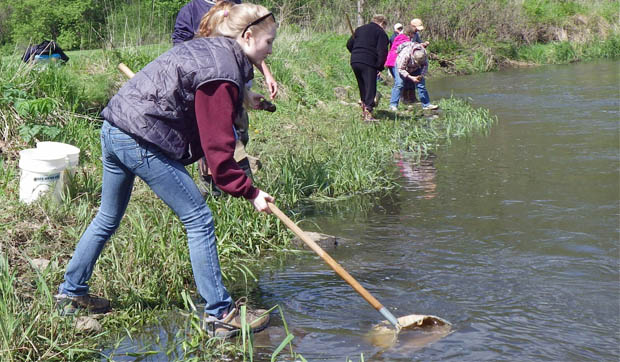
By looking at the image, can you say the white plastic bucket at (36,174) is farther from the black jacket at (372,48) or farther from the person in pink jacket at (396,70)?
the person in pink jacket at (396,70)

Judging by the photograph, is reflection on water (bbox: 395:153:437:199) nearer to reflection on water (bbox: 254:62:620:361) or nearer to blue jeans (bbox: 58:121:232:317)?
reflection on water (bbox: 254:62:620:361)

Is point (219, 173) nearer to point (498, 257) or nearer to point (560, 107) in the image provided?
point (498, 257)

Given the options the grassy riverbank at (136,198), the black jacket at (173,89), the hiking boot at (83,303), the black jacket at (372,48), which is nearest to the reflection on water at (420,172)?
the grassy riverbank at (136,198)

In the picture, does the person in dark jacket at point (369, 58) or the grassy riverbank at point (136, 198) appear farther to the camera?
the person in dark jacket at point (369, 58)

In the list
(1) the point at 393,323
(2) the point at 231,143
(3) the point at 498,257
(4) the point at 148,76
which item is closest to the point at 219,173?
(2) the point at 231,143

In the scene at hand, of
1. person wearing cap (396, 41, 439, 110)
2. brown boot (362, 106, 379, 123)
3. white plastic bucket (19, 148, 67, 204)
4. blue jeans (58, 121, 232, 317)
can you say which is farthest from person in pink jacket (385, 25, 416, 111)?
blue jeans (58, 121, 232, 317)

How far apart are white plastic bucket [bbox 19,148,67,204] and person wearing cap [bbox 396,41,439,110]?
8320 mm

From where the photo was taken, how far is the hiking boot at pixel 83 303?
12.5 ft

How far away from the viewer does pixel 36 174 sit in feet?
17.3

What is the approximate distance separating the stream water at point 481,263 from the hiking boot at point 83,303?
Result: 91 cm

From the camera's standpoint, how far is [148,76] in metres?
→ 3.53

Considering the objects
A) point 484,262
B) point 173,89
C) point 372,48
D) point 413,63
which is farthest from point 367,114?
point 173,89

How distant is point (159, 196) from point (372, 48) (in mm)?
8585

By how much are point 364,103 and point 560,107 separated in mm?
3500
